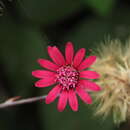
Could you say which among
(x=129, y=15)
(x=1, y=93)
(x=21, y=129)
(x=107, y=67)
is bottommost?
(x=21, y=129)

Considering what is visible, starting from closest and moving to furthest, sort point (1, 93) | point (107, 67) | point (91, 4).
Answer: point (107, 67)
point (91, 4)
point (1, 93)

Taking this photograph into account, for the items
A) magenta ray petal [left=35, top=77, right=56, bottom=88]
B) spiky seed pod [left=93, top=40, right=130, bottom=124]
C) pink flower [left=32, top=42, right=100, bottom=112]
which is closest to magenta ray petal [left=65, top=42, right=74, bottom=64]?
pink flower [left=32, top=42, right=100, bottom=112]

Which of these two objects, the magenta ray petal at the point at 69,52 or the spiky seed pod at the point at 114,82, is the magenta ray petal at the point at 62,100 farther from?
the spiky seed pod at the point at 114,82

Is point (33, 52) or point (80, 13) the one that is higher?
point (80, 13)

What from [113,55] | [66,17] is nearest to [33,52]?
[66,17]

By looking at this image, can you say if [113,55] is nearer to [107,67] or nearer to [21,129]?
[107,67]

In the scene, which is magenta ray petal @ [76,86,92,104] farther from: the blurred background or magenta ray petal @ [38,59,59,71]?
the blurred background

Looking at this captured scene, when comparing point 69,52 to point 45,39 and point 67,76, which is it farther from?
point 45,39

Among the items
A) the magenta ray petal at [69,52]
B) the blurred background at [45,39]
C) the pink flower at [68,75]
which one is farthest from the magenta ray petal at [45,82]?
the blurred background at [45,39]
